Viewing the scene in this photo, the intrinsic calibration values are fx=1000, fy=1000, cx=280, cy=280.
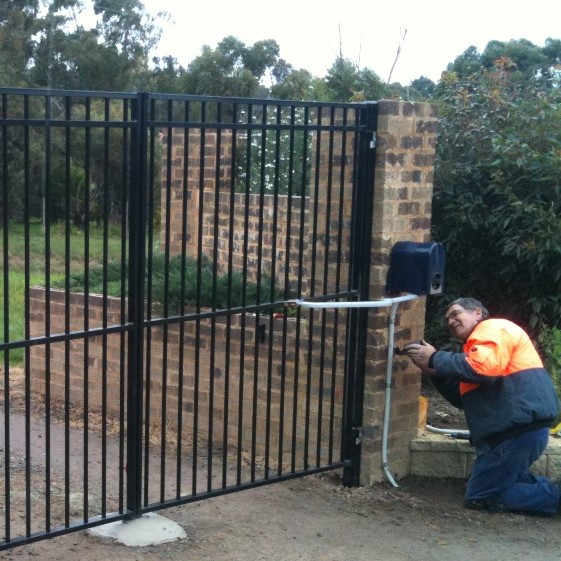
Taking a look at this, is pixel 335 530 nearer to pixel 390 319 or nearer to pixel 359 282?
pixel 390 319

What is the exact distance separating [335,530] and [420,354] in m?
1.20

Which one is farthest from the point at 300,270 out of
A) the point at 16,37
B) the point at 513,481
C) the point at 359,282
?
the point at 16,37

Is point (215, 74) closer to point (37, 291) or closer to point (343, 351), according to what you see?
point (37, 291)

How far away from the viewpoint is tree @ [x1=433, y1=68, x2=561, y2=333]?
7527 millimetres

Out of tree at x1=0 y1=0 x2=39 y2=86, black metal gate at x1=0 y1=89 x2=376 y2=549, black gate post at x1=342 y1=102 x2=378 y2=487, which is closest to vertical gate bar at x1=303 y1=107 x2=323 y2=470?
black metal gate at x1=0 y1=89 x2=376 y2=549

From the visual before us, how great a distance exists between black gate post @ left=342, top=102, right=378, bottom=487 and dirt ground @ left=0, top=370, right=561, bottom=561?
0.29 metres

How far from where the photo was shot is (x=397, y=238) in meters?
6.04

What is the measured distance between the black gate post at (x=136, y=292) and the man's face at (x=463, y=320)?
6.49ft

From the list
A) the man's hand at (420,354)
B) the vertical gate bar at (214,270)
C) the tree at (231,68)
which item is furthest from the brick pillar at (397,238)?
the tree at (231,68)

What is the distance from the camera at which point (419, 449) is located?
6.42 m

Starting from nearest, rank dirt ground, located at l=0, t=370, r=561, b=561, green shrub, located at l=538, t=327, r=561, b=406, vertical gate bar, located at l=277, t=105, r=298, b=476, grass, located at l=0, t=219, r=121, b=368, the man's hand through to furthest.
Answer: dirt ground, located at l=0, t=370, r=561, b=561, vertical gate bar, located at l=277, t=105, r=298, b=476, the man's hand, green shrub, located at l=538, t=327, r=561, b=406, grass, located at l=0, t=219, r=121, b=368

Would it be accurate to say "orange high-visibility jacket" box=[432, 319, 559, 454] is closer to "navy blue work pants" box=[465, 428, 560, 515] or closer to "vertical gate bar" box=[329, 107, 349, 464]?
"navy blue work pants" box=[465, 428, 560, 515]

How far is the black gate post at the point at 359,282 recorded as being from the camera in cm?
587

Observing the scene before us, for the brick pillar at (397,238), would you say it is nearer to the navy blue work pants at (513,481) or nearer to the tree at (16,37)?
the navy blue work pants at (513,481)
